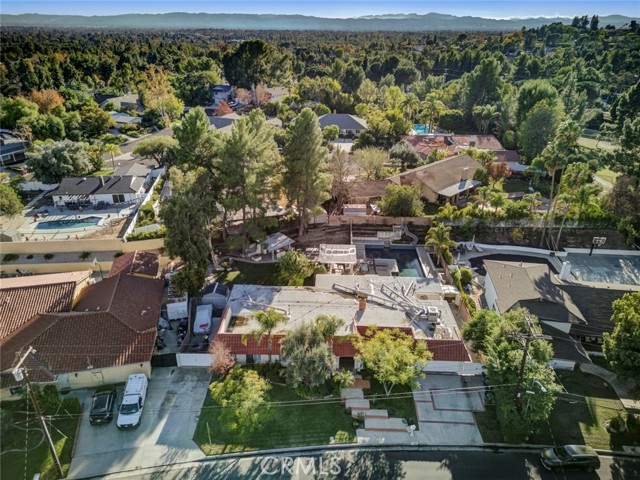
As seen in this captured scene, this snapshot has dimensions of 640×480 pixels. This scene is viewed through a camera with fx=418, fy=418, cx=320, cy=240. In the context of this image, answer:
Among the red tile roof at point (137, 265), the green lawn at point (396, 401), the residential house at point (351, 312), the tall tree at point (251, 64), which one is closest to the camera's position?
the green lawn at point (396, 401)

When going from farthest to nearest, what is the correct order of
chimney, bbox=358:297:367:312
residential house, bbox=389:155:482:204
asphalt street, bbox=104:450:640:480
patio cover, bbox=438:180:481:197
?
residential house, bbox=389:155:482:204, patio cover, bbox=438:180:481:197, chimney, bbox=358:297:367:312, asphalt street, bbox=104:450:640:480

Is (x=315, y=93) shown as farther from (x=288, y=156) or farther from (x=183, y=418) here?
(x=183, y=418)

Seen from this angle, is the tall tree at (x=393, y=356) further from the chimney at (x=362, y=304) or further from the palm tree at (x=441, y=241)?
the palm tree at (x=441, y=241)

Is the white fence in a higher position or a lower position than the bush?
lower

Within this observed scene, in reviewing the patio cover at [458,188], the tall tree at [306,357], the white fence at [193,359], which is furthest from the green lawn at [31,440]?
the patio cover at [458,188]

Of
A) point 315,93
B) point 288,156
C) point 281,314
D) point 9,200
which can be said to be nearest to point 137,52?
point 315,93

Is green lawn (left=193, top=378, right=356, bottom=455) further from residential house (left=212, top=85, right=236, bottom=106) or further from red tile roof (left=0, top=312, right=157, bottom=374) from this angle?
residential house (left=212, top=85, right=236, bottom=106)

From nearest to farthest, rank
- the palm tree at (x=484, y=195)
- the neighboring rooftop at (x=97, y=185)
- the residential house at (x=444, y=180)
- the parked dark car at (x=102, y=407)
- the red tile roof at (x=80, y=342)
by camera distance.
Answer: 1. the parked dark car at (x=102, y=407)
2. the red tile roof at (x=80, y=342)
3. the palm tree at (x=484, y=195)
4. the neighboring rooftop at (x=97, y=185)
5. the residential house at (x=444, y=180)

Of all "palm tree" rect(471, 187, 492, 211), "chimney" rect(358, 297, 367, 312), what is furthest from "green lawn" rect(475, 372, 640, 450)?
"palm tree" rect(471, 187, 492, 211)
